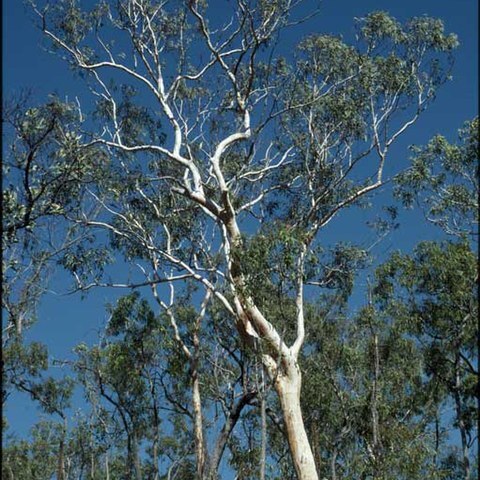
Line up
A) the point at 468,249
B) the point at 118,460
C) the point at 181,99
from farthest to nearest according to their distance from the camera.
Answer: the point at 118,460
the point at 181,99
the point at 468,249

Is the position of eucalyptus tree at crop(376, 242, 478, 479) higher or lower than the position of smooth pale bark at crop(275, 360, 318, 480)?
higher

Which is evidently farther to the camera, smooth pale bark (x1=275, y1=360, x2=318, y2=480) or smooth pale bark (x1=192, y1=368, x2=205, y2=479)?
smooth pale bark (x1=192, y1=368, x2=205, y2=479)

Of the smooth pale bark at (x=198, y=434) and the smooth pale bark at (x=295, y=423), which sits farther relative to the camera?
the smooth pale bark at (x=198, y=434)

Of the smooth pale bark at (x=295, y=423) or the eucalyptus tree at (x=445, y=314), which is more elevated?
the eucalyptus tree at (x=445, y=314)

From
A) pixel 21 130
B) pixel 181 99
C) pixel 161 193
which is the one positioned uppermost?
pixel 181 99

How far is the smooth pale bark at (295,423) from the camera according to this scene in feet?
42.7

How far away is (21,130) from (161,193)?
8.17 metres

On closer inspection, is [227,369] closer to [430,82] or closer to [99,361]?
[99,361]

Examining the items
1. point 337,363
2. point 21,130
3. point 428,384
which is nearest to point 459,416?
point 428,384

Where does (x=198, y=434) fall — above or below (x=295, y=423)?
above

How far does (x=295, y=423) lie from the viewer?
1338 cm

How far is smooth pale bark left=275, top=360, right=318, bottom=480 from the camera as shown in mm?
13008

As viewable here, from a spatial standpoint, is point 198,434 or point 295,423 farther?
point 198,434

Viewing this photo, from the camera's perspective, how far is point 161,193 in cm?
1717
